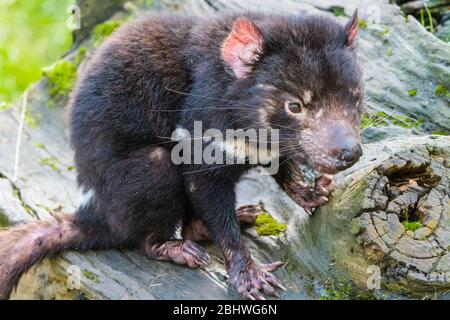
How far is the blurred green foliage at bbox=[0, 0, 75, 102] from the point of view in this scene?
25.5ft

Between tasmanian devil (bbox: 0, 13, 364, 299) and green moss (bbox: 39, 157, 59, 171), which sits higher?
tasmanian devil (bbox: 0, 13, 364, 299)

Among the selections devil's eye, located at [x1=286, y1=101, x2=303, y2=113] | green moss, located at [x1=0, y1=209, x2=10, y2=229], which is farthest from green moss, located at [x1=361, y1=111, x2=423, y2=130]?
green moss, located at [x1=0, y1=209, x2=10, y2=229]

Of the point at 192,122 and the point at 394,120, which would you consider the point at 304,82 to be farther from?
the point at 394,120

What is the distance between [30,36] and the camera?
7.96 meters

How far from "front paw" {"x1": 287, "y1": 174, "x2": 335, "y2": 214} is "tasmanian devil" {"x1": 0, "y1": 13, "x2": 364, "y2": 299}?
10mm

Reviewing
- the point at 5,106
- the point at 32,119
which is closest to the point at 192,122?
the point at 32,119

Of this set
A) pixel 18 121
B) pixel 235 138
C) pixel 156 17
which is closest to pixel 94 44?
pixel 18 121

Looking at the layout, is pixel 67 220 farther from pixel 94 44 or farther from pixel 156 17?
pixel 94 44

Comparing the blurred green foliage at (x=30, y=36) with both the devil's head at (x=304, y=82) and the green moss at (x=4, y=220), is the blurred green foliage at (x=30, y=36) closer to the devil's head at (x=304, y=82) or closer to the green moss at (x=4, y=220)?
the green moss at (x=4, y=220)

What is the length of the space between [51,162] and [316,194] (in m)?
2.57

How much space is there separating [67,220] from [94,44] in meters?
2.50

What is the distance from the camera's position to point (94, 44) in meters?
6.65

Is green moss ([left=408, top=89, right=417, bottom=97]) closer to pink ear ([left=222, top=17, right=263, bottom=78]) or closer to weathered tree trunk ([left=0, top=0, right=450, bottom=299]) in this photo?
weathered tree trunk ([left=0, top=0, right=450, bottom=299])

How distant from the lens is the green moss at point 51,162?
5.77 meters
